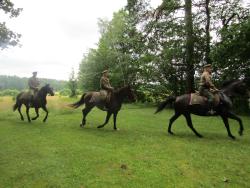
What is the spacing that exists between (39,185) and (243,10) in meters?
20.5

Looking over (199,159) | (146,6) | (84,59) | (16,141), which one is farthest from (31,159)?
(84,59)

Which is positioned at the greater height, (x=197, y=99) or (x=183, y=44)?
(x=183, y=44)

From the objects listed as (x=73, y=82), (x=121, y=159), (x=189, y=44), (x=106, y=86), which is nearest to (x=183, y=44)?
(x=189, y=44)

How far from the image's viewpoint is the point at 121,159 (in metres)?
8.94

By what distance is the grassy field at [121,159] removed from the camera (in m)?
7.28

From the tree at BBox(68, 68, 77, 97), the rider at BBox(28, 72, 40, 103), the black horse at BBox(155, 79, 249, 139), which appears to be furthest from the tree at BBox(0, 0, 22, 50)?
the tree at BBox(68, 68, 77, 97)

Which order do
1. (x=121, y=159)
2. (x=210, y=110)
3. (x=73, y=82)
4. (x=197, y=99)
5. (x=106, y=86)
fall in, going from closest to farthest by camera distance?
(x=121, y=159) < (x=210, y=110) < (x=197, y=99) < (x=106, y=86) < (x=73, y=82)

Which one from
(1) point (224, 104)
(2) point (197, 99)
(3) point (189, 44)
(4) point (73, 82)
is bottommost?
(1) point (224, 104)

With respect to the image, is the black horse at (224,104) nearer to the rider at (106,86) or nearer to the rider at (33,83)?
the rider at (106,86)

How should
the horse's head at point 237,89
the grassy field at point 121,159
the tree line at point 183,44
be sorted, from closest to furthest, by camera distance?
the grassy field at point 121,159
the horse's head at point 237,89
the tree line at point 183,44

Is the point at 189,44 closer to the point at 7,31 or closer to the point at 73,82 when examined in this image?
the point at 7,31

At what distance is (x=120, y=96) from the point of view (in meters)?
14.1

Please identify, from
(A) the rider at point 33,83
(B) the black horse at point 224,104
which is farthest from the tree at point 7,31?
(B) the black horse at point 224,104

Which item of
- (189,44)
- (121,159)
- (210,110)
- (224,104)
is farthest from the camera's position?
(189,44)
